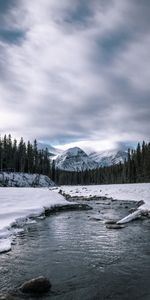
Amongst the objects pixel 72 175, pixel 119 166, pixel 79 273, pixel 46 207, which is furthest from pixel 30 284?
pixel 72 175

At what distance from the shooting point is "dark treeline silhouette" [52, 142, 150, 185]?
333ft

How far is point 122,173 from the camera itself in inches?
5017

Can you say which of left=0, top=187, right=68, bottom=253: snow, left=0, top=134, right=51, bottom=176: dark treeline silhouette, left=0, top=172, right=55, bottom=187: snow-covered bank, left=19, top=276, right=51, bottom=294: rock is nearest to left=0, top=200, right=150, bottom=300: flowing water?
left=19, top=276, right=51, bottom=294: rock

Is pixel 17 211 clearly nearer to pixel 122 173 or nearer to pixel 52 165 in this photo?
pixel 122 173

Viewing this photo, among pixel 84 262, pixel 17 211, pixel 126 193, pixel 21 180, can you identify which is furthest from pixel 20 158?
pixel 84 262

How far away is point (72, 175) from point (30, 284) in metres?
169

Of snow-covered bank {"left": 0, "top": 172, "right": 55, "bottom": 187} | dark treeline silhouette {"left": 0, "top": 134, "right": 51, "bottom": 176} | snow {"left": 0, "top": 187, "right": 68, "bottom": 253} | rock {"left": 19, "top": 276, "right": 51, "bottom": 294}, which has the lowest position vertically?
rock {"left": 19, "top": 276, "right": 51, "bottom": 294}

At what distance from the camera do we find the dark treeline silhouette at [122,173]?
102 m

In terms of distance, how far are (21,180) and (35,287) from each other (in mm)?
97159

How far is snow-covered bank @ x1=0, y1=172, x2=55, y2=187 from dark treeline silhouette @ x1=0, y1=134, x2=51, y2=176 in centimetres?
624

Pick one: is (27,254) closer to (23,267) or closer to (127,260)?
(23,267)

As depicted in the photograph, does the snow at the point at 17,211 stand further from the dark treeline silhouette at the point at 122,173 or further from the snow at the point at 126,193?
the dark treeline silhouette at the point at 122,173

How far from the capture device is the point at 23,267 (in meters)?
13.8

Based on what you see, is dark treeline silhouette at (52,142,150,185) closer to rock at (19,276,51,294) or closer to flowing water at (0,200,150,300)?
flowing water at (0,200,150,300)
